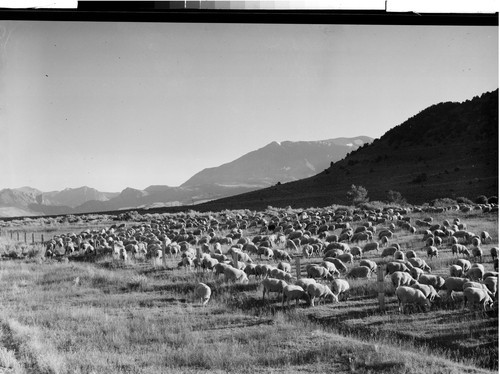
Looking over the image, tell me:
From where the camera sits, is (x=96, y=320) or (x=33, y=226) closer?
(x=96, y=320)

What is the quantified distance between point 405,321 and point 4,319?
6.66 metres

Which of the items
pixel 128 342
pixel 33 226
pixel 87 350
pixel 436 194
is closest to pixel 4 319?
pixel 87 350

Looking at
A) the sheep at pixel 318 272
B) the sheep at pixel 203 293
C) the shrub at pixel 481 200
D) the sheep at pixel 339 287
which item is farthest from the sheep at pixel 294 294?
the shrub at pixel 481 200

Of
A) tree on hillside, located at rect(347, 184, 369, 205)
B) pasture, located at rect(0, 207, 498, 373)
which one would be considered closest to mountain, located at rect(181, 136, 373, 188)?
pasture, located at rect(0, 207, 498, 373)

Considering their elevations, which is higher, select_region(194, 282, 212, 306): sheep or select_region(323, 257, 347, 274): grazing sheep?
select_region(323, 257, 347, 274): grazing sheep

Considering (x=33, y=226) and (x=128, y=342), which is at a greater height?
(x=33, y=226)

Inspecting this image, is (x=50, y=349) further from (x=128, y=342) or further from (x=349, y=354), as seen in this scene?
(x=349, y=354)

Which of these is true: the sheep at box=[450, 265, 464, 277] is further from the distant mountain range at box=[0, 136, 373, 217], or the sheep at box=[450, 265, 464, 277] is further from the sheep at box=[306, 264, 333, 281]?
the distant mountain range at box=[0, 136, 373, 217]

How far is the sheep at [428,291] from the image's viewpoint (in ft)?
23.9

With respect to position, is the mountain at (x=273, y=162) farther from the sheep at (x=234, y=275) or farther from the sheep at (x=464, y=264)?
the sheep at (x=464, y=264)

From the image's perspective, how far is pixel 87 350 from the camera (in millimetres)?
6453

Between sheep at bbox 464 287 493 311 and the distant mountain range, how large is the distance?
11.8ft

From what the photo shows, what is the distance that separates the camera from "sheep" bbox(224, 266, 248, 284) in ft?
28.2

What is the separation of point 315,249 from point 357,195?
3642 millimetres
